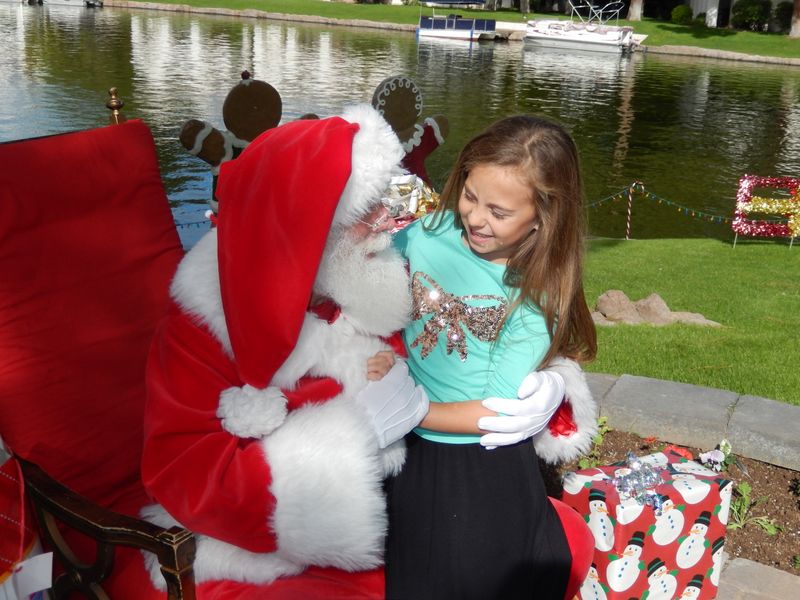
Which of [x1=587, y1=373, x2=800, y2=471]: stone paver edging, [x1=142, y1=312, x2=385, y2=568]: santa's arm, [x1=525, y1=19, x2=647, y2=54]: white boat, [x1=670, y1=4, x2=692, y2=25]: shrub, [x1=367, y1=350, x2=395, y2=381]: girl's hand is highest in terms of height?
[x1=670, y1=4, x2=692, y2=25]: shrub

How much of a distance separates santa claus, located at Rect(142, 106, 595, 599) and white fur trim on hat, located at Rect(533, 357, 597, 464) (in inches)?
17.6

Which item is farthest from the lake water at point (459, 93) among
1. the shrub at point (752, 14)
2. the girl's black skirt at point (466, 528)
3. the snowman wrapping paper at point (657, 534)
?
the shrub at point (752, 14)

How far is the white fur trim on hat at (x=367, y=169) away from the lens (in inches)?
63.9

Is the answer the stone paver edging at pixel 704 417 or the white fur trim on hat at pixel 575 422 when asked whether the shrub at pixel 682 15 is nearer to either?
the stone paver edging at pixel 704 417

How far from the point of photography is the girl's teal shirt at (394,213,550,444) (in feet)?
Answer: 6.04

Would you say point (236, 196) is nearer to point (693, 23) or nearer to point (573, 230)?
point (573, 230)

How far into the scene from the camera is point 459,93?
20.3m

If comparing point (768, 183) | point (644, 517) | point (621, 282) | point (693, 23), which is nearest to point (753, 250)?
point (768, 183)

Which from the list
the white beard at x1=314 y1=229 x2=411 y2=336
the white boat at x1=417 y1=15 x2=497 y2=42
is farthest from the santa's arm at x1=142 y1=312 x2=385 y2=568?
the white boat at x1=417 y1=15 x2=497 y2=42

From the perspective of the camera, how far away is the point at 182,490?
1616mm

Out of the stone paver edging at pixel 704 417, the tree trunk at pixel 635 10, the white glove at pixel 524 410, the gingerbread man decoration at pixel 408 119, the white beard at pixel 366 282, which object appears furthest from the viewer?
the tree trunk at pixel 635 10

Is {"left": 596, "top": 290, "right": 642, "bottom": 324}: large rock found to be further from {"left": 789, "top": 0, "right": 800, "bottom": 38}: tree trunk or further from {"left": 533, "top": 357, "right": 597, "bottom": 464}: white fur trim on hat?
{"left": 789, "top": 0, "right": 800, "bottom": 38}: tree trunk

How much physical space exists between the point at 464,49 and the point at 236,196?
32.4m

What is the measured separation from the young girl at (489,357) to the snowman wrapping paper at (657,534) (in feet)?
1.73
